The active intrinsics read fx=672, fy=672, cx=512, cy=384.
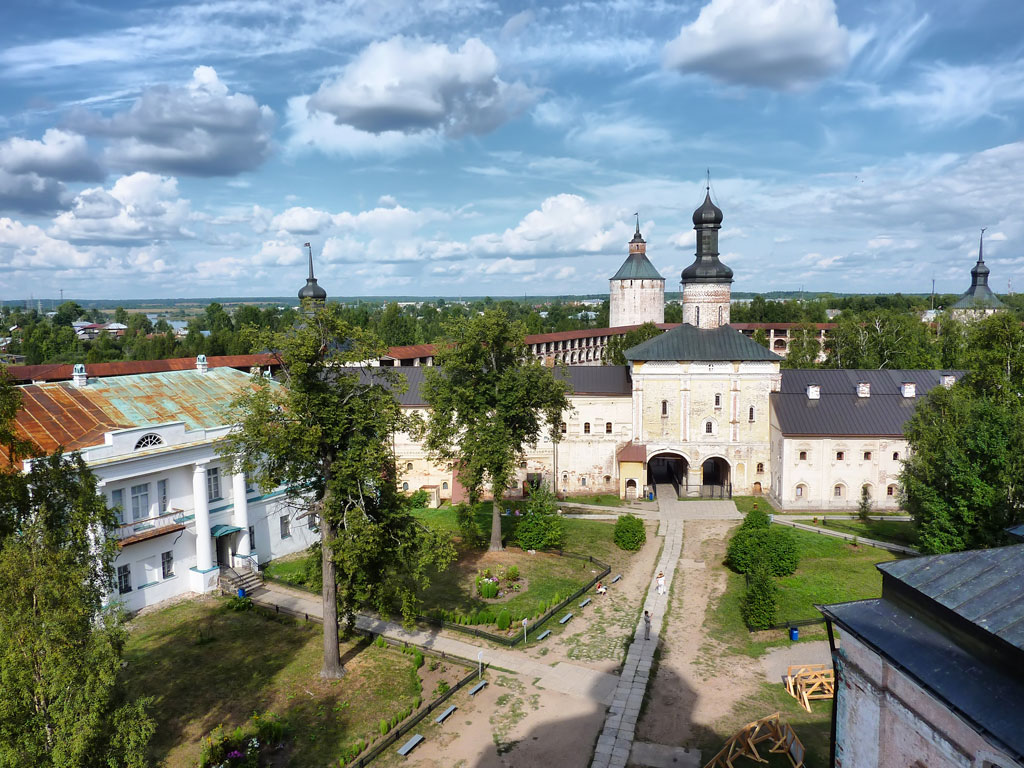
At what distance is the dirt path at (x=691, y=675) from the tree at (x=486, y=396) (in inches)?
355

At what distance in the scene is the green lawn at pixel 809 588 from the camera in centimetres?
2291

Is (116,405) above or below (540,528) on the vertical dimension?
above

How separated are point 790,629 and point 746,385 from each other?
21.0 meters

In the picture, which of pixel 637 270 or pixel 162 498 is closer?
pixel 162 498

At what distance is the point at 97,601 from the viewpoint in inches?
431

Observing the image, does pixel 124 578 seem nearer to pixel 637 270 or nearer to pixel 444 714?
pixel 444 714

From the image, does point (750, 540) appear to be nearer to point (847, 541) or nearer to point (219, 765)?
point (847, 541)

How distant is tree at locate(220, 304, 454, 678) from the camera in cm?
1791

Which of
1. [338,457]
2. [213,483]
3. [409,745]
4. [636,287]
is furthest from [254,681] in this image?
[636,287]

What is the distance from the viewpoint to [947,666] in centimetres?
872

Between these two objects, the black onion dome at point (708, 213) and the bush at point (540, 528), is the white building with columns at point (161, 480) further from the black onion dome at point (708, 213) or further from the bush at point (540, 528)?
the black onion dome at point (708, 213)

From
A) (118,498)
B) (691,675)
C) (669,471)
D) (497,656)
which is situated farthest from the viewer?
(669,471)

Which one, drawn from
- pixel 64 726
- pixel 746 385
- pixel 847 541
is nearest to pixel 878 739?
pixel 64 726

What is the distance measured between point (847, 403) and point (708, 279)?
11.4 metres
